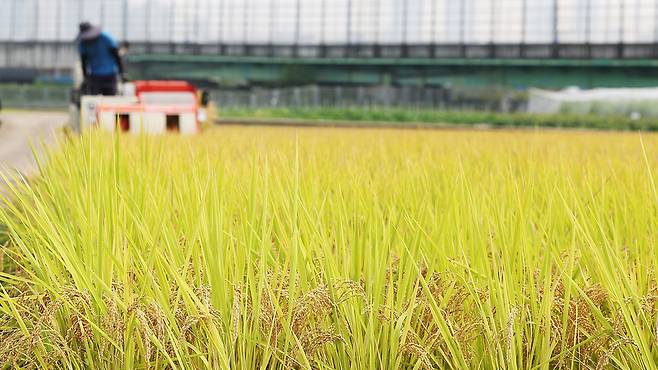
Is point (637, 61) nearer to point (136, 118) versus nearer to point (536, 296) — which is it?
point (136, 118)

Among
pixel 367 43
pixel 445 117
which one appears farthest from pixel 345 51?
pixel 445 117

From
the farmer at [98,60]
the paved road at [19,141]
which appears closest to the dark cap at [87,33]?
the farmer at [98,60]

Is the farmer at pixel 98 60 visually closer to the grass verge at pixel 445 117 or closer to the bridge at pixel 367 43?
the grass verge at pixel 445 117

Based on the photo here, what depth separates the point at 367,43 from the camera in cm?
6075

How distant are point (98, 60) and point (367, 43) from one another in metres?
50.4

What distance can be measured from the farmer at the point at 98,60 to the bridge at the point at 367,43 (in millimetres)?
45361

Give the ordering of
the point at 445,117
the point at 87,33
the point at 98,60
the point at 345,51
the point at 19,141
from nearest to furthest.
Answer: the point at 87,33, the point at 98,60, the point at 19,141, the point at 445,117, the point at 345,51

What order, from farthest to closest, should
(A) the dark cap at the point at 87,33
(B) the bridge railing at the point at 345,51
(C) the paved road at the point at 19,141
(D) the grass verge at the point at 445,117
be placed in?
(B) the bridge railing at the point at 345,51, (D) the grass verge at the point at 445,117, (C) the paved road at the point at 19,141, (A) the dark cap at the point at 87,33

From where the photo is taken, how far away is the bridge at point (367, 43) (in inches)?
2141

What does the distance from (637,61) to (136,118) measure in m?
46.6

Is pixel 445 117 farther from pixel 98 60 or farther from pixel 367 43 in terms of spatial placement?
pixel 98 60

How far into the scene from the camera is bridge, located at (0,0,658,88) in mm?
54375

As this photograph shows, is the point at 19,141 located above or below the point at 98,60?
below

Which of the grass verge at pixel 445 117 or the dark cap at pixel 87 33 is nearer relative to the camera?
the dark cap at pixel 87 33
